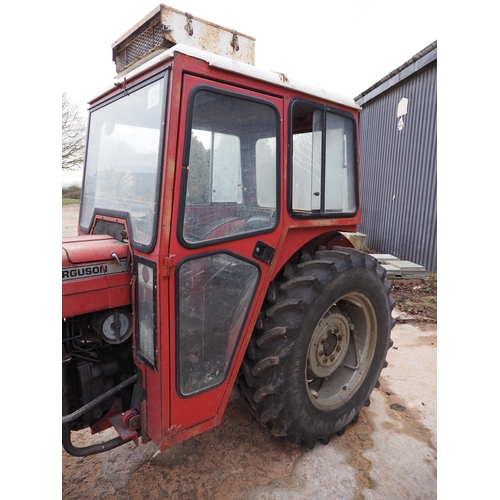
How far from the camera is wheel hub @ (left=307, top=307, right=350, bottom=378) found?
254 centimetres

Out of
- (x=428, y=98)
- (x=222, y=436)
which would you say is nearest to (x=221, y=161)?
(x=222, y=436)

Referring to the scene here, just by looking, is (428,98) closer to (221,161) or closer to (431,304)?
(431,304)

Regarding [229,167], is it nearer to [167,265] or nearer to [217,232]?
[217,232]

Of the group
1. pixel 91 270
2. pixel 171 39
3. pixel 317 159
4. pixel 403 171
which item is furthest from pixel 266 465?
pixel 403 171

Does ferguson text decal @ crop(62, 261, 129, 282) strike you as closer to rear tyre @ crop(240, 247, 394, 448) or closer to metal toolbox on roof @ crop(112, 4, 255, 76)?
rear tyre @ crop(240, 247, 394, 448)

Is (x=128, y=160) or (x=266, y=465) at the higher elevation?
(x=128, y=160)

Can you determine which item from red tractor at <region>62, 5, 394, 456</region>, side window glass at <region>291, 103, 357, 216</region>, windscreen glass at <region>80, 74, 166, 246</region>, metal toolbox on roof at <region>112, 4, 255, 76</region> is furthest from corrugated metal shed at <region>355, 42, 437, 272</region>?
windscreen glass at <region>80, 74, 166, 246</region>

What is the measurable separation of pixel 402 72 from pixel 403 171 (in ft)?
6.45

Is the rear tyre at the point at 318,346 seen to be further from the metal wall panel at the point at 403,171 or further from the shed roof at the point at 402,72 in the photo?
the shed roof at the point at 402,72

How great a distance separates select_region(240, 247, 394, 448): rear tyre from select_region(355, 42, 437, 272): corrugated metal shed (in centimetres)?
483

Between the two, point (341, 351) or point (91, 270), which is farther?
point (341, 351)

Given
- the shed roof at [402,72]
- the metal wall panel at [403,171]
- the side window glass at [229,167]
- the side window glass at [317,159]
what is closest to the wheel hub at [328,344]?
the side window glass at [317,159]

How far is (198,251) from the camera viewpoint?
6.21ft

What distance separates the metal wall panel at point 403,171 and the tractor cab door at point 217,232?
5788mm
